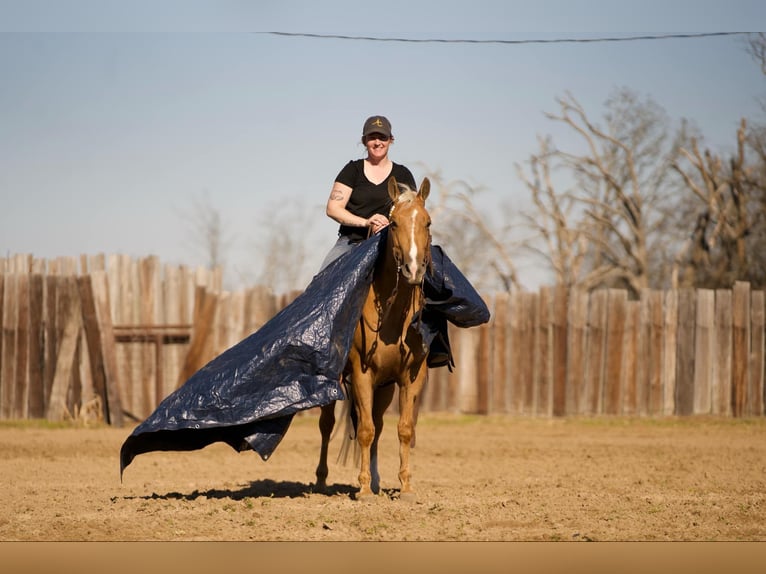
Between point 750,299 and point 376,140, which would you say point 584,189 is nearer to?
point 750,299

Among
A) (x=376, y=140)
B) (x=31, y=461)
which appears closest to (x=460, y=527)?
(x=376, y=140)

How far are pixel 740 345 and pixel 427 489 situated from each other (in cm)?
1083

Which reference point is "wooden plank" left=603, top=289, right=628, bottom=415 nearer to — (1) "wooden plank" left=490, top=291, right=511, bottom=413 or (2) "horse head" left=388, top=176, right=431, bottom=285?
(1) "wooden plank" left=490, top=291, right=511, bottom=413

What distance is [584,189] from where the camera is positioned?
36062mm

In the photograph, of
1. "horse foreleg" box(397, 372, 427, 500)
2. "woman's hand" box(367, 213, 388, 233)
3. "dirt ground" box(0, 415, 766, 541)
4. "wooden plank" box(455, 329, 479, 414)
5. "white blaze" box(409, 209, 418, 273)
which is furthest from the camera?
"wooden plank" box(455, 329, 479, 414)

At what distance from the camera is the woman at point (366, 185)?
28.6 ft

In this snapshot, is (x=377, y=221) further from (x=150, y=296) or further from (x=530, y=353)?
(x=150, y=296)

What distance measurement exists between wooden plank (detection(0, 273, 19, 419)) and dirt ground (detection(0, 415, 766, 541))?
1.33 metres

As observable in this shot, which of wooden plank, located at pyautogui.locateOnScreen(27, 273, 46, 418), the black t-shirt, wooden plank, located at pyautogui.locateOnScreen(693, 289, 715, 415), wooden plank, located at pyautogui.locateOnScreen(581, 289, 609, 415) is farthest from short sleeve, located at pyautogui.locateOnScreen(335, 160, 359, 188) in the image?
wooden plank, located at pyautogui.locateOnScreen(693, 289, 715, 415)

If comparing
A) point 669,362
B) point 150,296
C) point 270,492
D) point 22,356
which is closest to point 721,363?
point 669,362

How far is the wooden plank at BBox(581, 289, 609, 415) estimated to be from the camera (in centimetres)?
1869

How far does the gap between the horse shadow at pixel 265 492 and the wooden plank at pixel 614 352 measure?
31.5 feet

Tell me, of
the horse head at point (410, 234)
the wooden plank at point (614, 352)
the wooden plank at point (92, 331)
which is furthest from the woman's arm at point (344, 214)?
the wooden plank at point (614, 352)

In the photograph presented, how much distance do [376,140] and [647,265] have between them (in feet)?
91.9
